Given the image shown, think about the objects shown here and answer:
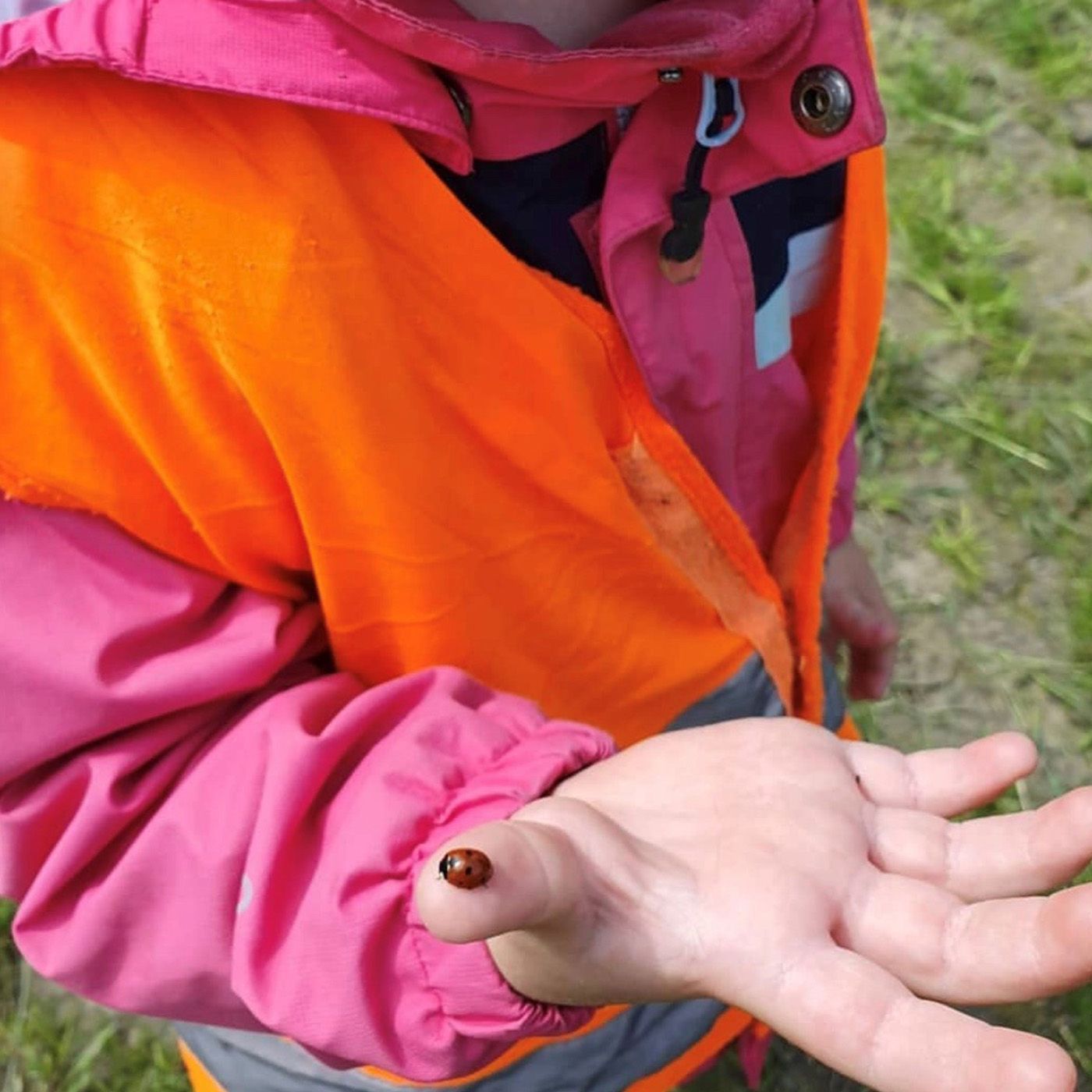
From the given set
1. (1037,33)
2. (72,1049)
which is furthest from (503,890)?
(1037,33)

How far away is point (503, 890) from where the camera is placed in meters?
0.49

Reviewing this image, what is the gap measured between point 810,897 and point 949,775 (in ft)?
0.43

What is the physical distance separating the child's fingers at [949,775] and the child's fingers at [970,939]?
0.06m

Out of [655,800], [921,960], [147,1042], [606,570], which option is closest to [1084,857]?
[921,960]

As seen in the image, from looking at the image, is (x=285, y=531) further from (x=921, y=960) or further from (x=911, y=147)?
(x=911, y=147)

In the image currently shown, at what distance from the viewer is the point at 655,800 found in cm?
64

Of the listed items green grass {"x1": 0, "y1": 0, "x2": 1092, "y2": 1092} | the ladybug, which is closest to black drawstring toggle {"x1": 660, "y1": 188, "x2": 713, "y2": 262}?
the ladybug

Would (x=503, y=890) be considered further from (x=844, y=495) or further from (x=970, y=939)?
(x=844, y=495)

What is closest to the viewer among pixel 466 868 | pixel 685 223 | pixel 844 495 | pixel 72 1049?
pixel 466 868

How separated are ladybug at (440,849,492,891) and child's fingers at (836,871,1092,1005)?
20cm

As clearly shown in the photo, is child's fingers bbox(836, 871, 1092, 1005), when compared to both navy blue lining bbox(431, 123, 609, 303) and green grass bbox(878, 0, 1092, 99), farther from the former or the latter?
green grass bbox(878, 0, 1092, 99)

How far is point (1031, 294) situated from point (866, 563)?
0.95 meters

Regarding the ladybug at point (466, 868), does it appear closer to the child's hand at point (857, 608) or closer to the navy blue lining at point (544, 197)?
the navy blue lining at point (544, 197)

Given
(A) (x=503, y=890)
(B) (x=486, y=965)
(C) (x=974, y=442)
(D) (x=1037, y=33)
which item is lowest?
(C) (x=974, y=442)
